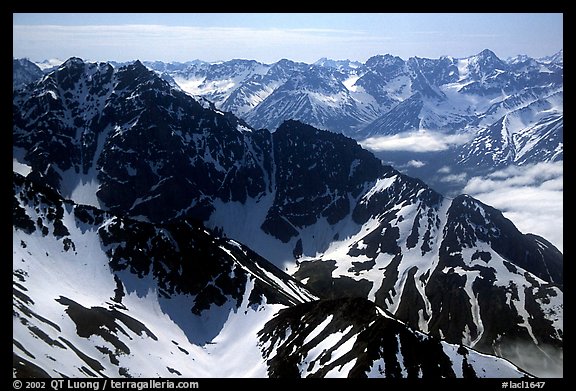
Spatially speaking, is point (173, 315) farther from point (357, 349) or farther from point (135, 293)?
point (357, 349)

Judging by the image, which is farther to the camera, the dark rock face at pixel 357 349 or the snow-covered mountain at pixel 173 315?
the snow-covered mountain at pixel 173 315

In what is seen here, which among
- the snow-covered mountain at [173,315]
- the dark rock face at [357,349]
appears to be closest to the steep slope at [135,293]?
the snow-covered mountain at [173,315]

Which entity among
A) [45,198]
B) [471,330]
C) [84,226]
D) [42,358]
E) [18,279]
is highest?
[45,198]

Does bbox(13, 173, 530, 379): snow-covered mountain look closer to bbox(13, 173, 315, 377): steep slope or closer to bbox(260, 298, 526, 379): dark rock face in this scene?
bbox(260, 298, 526, 379): dark rock face

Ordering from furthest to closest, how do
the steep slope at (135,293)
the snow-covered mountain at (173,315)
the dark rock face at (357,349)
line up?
the steep slope at (135,293) → the snow-covered mountain at (173,315) → the dark rock face at (357,349)

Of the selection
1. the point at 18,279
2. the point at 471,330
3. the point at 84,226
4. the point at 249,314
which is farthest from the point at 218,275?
the point at 471,330

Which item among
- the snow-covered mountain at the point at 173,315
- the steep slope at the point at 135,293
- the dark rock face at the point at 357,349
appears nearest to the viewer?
the dark rock face at the point at 357,349

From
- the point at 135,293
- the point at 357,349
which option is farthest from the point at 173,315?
the point at 357,349

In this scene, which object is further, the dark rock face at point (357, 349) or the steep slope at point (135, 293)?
the steep slope at point (135, 293)

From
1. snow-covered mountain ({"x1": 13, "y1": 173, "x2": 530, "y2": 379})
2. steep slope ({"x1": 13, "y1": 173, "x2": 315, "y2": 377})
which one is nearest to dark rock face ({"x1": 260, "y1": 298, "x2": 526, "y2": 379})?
snow-covered mountain ({"x1": 13, "y1": 173, "x2": 530, "y2": 379})

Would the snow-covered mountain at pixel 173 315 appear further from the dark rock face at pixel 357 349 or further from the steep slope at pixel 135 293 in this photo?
the steep slope at pixel 135 293
